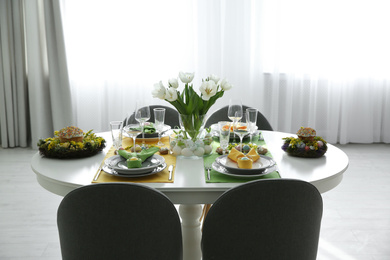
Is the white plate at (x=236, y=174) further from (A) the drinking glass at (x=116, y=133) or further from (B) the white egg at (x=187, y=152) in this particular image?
(A) the drinking glass at (x=116, y=133)

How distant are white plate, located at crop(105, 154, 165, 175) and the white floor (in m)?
0.90

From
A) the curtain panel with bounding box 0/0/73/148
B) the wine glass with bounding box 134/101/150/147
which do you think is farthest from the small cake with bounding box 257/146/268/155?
the curtain panel with bounding box 0/0/73/148

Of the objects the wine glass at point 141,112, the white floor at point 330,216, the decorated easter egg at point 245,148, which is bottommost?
the white floor at point 330,216

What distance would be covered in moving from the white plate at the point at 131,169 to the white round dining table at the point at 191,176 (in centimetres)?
7

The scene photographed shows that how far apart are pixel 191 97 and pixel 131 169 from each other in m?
0.46

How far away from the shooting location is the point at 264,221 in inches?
53.1

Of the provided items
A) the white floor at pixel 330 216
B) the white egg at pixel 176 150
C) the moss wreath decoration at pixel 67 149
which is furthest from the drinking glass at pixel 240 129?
the white floor at pixel 330 216

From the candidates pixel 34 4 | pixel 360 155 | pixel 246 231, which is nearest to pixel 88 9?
pixel 34 4

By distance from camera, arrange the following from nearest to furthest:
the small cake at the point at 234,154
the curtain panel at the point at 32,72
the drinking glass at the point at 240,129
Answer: the small cake at the point at 234,154
the drinking glass at the point at 240,129
the curtain panel at the point at 32,72

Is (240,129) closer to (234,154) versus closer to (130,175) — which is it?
(234,154)

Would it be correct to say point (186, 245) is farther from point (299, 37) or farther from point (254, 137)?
point (299, 37)

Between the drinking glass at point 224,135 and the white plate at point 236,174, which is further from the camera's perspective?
the drinking glass at point 224,135

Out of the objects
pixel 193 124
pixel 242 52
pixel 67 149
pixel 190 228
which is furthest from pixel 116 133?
pixel 242 52

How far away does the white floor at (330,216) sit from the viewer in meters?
2.48
